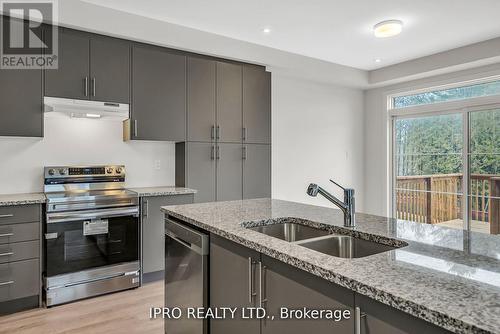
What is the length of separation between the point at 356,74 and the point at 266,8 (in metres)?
2.53

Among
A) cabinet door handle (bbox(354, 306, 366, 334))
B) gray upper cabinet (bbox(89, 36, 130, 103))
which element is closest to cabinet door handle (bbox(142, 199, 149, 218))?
gray upper cabinet (bbox(89, 36, 130, 103))

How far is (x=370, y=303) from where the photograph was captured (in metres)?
0.96

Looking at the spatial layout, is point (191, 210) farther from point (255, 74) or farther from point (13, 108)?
point (255, 74)

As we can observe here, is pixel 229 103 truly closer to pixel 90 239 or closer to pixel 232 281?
pixel 90 239

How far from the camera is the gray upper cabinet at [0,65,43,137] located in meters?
2.77

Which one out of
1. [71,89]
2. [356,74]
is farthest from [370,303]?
[356,74]

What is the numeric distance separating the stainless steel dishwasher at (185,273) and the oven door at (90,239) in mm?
1115

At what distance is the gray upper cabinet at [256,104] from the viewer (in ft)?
13.3

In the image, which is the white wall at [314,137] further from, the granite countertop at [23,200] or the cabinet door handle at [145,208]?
the granite countertop at [23,200]

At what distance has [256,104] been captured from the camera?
4148 mm

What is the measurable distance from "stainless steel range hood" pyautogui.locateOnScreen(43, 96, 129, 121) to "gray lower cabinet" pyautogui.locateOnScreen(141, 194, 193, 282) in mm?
866

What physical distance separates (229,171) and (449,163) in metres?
3.16

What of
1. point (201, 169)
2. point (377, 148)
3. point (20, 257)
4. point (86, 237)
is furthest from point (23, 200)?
point (377, 148)

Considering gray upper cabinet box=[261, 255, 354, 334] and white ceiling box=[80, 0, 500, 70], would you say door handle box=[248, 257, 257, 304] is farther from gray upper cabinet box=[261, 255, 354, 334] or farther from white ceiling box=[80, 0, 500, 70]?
white ceiling box=[80, 0, 500, 70]
